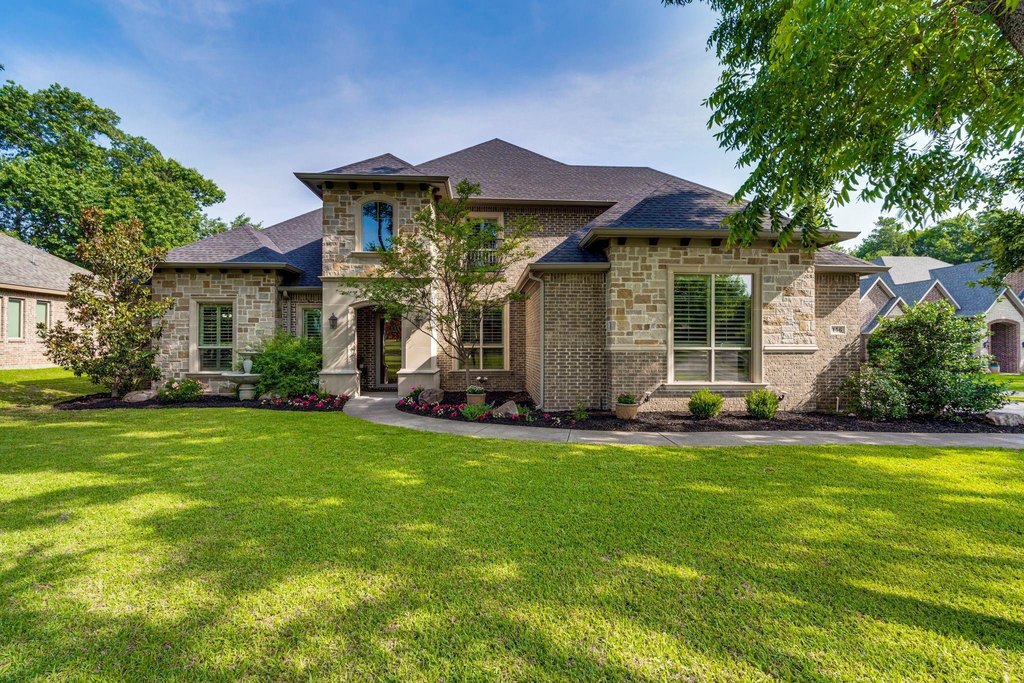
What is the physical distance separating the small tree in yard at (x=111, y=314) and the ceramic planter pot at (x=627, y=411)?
1164 centimetres

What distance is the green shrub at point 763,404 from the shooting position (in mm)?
7973

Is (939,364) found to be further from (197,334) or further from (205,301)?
(197,334)

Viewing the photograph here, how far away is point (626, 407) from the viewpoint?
7.93 metres

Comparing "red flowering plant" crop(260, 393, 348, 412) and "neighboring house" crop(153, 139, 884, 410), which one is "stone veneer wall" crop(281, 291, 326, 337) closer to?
"neighboring house" crop(153, 139, 884, 410)

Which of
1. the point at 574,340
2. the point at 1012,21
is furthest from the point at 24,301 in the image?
the point at 1012,21

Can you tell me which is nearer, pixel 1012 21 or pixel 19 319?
pixel 1012 21

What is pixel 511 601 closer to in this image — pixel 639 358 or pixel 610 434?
pixel 610 434

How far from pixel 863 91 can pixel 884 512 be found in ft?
15.1

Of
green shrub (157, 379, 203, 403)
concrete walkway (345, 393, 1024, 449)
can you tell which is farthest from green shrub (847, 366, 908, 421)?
green shrub (157, 379, 203, 403)

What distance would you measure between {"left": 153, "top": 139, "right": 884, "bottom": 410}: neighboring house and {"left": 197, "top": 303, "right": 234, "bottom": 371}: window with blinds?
30 millimetres

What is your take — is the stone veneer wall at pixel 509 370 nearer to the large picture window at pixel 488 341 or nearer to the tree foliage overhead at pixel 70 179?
the large picture window at pixel 488 341

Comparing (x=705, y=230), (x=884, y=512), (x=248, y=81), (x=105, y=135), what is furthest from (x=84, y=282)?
(x=105, y=135)

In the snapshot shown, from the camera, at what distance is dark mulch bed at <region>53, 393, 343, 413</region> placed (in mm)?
9391

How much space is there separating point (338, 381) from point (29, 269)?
19.1 meters
